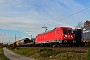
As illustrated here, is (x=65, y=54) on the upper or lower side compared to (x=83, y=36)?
lower

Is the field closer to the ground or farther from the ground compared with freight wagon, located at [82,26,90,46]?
closer to the ground

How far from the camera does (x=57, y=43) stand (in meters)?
35.6

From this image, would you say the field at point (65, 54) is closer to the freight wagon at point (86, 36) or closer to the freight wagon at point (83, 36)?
the freight wagon at point (86, 36)

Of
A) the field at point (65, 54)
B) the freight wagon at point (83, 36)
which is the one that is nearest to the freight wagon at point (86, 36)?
the freight wagon at point (83, 36)

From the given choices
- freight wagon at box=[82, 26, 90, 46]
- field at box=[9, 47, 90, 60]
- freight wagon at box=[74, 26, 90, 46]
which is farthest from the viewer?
freight wagon at box=[74, 26, 90, 46]

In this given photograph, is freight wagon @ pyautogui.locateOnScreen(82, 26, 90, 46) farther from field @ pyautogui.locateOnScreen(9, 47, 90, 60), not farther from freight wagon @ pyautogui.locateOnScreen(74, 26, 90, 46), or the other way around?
field @ pyautogui.locateOnScreen(9, 47, 90, 60)

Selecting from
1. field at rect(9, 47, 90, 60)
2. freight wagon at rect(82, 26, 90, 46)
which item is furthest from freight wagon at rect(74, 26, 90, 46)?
field at rect(9, 47, 90, 60)

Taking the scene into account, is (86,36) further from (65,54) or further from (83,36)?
(65,54)

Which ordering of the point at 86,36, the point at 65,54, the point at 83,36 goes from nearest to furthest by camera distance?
the point at 65,54, the point at 86,36, the point at 83,36

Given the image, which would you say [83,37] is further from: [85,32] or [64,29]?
[64,29]

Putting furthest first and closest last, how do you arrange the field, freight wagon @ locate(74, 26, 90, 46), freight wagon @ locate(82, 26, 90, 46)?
1. freight wagon @ locate(74, 26, 90, 46)
2. freight wagon @ locate(82, 26, 90, 46)
3. the field

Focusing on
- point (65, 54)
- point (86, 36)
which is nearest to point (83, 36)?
point (86, 36)

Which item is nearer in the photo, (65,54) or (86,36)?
(65,54)

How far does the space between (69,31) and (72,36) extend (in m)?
1.08
